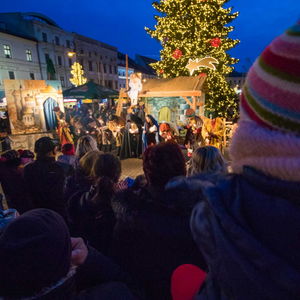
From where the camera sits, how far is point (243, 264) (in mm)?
631

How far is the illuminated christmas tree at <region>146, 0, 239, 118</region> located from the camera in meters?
14.2

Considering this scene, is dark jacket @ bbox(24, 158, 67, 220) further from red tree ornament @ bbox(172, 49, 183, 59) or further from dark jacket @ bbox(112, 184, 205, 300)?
red tree ornament @ bbox(172, 49, 183, 59)

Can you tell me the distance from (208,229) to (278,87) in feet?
1.57

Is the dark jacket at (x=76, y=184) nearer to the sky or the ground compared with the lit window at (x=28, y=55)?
nearer to the ground

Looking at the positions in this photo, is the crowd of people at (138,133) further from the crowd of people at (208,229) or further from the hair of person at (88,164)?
the crowd of people at (208,229)

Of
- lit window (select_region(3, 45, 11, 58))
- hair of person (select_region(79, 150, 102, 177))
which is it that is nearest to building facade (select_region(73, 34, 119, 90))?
lit window (select_region(3, 45, 11, 58))

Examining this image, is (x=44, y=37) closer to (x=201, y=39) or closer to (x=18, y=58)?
(x=18, y=58)

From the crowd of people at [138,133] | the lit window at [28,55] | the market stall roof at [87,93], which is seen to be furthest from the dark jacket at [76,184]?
the lit window at [28,55]

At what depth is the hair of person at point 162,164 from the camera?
6.08 ft

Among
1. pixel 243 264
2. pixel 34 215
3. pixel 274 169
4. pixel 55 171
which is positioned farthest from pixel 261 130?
pixel 55 171

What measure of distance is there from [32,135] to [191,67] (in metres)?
9.11

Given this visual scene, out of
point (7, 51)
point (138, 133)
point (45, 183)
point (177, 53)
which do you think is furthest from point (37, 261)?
point (7, 51)

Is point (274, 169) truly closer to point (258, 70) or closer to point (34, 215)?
point (258, 70)

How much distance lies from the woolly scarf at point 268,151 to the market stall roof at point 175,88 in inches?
424
